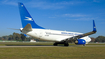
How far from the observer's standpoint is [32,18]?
28.2m

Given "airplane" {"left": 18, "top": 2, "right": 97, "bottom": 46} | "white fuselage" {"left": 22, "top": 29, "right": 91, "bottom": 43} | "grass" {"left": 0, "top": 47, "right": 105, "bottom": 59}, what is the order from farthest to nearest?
"white fuselage" {"left": 22, "top": 29, "right": 91, "bottom": 43} < "airplane" {"left": 18, "top": 2, "right": 97, "bottom": 46} < "grass" {"left": 0, "top": 47, "right": 105, "bottom": 59}

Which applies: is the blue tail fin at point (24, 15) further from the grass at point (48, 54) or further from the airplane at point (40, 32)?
the grass at point (48, 54)

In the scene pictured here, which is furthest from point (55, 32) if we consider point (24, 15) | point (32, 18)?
point (24, 15)

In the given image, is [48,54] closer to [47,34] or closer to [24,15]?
[24,15]

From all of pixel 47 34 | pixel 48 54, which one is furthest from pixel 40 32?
pixel 48 54

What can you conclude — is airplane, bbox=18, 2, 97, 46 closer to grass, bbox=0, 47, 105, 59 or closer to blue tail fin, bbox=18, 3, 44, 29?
blue tail fin, bbox=18, 3, 44, 29

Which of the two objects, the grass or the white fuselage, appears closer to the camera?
the grass

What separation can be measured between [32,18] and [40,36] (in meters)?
4.52

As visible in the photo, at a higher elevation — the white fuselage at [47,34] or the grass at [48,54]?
the white fuselage at [47,34]

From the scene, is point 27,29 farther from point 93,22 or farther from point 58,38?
point 93,22

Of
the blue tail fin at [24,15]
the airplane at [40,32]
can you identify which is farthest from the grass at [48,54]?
the blue tail fin at [24,15]

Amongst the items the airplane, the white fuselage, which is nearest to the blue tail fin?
the airplane

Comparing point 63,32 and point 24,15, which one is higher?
point 24,15

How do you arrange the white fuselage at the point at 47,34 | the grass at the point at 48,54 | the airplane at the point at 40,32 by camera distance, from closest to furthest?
1. the grass at the point at 48,54
2. the airplane at the point at 40,32
3. the white fuselage at the point at 47,34
